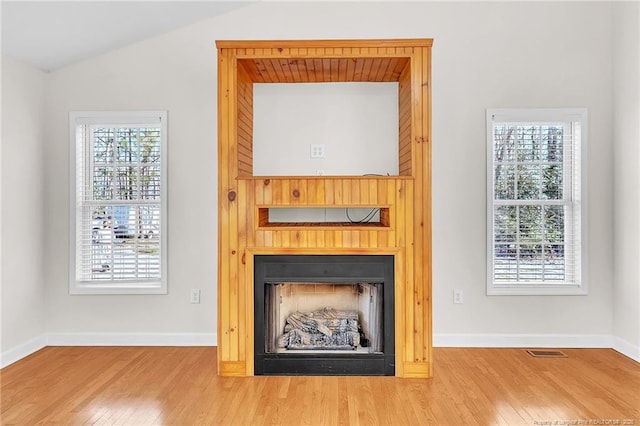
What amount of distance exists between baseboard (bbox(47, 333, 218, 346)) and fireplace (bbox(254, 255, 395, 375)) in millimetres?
882

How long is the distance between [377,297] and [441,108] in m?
1.73

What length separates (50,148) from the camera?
378 cm

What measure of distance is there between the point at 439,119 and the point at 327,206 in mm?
1414

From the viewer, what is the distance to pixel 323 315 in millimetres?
3172

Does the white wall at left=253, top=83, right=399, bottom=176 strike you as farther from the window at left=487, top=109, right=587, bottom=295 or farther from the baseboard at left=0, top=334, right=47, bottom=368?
the baseboard at left=0, top=334, right=47, bottom=368

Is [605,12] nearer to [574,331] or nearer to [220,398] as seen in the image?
[574,331]

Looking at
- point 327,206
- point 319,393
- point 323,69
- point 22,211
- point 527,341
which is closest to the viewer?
point 319,393

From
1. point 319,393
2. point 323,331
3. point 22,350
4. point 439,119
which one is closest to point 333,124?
point 439,119

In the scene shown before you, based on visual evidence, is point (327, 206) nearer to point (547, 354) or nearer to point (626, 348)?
point (547, 354)

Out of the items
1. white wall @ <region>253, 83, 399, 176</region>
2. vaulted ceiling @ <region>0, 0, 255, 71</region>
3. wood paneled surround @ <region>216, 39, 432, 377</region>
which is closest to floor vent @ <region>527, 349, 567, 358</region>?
wood paneled surround @ <region>216, 39, 432, 377</region>

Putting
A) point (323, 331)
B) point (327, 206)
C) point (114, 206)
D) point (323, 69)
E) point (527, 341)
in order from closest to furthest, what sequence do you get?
point (327, 206) < point (323, 331) < point (323, 69) < point (527, 341) < point (114, 206)

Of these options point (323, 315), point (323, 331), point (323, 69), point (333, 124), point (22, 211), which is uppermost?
point (323, 69)

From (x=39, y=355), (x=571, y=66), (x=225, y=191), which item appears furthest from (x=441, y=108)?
(x=39, y=355)

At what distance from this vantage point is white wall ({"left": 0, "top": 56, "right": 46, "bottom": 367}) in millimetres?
3346
